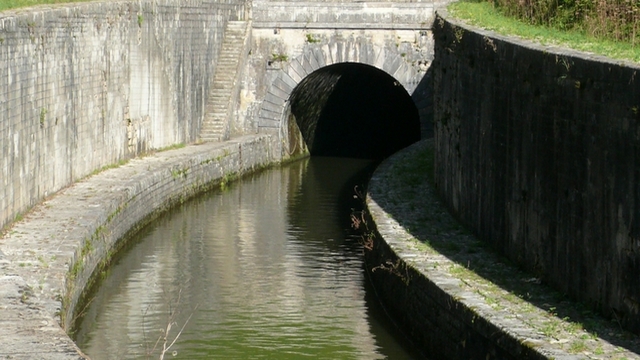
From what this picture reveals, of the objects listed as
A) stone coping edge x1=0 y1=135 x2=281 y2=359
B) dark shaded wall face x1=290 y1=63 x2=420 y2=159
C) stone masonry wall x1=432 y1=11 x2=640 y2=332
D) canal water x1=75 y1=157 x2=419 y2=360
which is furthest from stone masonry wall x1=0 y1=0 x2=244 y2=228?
stone masonry wall x1=432 y1=11 x2=640 y2=332

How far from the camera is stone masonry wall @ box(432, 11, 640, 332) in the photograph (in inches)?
318

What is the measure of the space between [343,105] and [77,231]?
15.4 m

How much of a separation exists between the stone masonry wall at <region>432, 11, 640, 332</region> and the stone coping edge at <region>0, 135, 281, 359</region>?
3.62 meters

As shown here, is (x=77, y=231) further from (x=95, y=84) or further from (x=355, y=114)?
(x=355, y=114)

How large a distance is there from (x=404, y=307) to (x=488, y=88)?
2307 mm

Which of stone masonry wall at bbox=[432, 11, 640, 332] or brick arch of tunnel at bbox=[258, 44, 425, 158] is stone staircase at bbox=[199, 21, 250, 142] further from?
stone masonry wall at bbox=[432, 11, 640, 332]

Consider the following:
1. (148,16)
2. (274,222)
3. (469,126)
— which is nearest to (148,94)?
(148,16)

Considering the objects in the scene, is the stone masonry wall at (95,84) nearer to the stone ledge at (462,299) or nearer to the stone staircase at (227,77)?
the stone staircase at (227,77)

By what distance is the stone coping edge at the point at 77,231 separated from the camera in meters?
8.65

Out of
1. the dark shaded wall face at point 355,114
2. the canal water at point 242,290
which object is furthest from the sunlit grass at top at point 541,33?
the dark shaded wall face at point 355,114

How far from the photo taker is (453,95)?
1388cm

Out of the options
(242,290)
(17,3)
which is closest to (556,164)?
(242,290)

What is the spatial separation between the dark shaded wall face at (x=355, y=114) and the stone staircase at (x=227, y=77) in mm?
1663

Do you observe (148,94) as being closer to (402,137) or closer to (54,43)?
(54,43)
